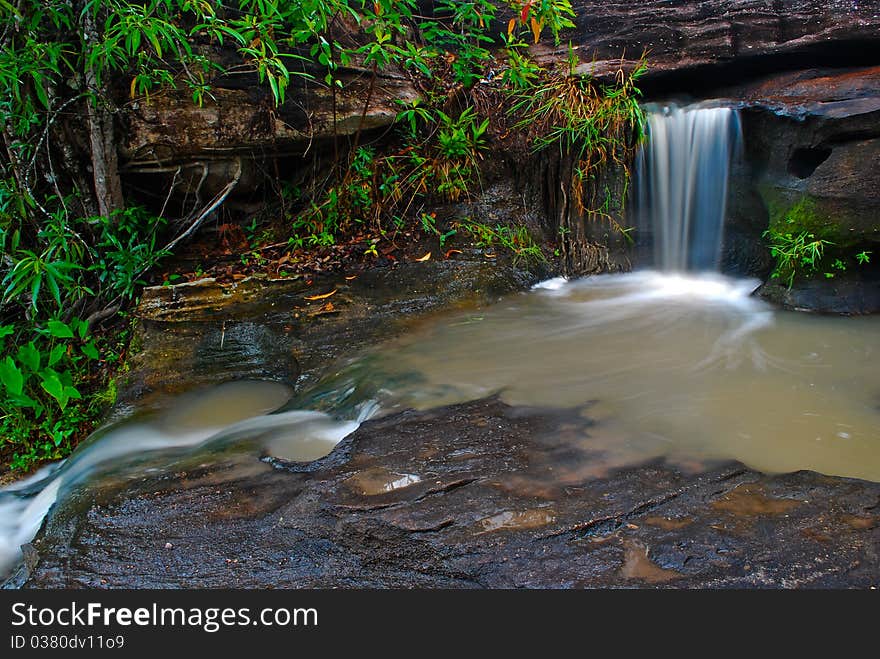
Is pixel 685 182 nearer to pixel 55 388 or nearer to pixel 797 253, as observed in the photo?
pixel 797 253

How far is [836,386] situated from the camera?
3539mm

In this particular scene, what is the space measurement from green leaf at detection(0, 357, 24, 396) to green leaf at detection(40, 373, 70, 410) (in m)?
0.13

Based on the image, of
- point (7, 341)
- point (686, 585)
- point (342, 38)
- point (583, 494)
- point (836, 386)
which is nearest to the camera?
point (686, 585)

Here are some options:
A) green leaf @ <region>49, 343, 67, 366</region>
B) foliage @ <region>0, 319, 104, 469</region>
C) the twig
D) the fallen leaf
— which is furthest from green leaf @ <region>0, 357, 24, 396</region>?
the fallen leaf

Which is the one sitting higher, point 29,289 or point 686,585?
point 29,289

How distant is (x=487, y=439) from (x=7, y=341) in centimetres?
379

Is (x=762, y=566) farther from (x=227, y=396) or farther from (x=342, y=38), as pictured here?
(x=342, y=38)

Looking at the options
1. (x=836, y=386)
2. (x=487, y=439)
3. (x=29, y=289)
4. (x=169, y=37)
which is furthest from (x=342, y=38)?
(x=836, y=386)

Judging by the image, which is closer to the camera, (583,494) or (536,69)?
(583,494)

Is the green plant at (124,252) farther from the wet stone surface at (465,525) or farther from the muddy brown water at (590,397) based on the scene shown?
the wet stone surface at (465,525)

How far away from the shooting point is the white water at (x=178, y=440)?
10.3ft

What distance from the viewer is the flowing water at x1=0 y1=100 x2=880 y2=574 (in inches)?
116

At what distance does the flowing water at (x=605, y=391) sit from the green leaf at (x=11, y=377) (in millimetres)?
558

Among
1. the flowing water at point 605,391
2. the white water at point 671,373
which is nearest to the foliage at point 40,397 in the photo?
the flowing water at point 605,391
